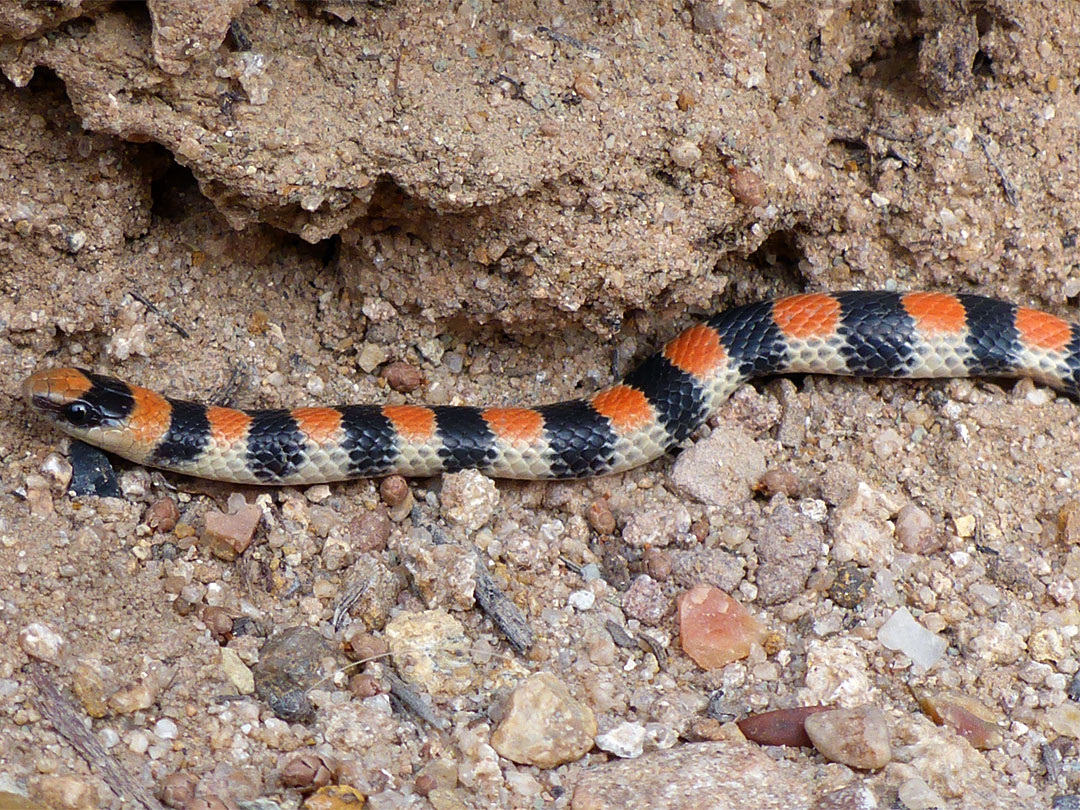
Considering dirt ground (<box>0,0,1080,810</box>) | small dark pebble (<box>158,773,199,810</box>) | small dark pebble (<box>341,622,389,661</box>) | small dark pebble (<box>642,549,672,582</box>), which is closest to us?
small dark pebble (<box>158,773,199,810</box>)

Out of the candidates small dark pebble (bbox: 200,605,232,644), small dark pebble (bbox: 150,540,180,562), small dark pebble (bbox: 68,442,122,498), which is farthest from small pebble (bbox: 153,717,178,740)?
small dark pebble (bbox: 68,442,122,498)

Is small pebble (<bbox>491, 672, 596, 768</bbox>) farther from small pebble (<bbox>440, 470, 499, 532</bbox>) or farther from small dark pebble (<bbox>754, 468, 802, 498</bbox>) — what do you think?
small dark pebble (<bbox>754, 468, 802, 498</bbox>)

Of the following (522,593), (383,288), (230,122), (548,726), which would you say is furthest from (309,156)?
(548,726)

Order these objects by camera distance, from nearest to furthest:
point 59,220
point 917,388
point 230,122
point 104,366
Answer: point 230,122, point 59,220, point 104,366, point 917,388

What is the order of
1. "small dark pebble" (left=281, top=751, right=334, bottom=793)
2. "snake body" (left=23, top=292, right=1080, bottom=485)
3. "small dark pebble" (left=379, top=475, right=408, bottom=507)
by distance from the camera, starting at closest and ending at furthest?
1. "small dark pebble" (left=281, top=751, right=334, bottom=793)
2. "snake body" (left=23, top=292, right=1080, bottom=485)
3. "small dark pebble" (left=379, top=475, right=408, bottom=507)

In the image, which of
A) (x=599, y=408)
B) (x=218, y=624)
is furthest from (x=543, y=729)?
(x=599, y=408)

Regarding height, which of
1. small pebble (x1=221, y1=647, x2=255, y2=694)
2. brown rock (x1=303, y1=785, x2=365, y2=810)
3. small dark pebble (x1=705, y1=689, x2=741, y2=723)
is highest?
small dark pebble (x1=705, y1=689, x2=741, y2=723)

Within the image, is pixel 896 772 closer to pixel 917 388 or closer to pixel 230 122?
pixel 917 388

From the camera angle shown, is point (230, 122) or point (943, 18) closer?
point (230, 122)
